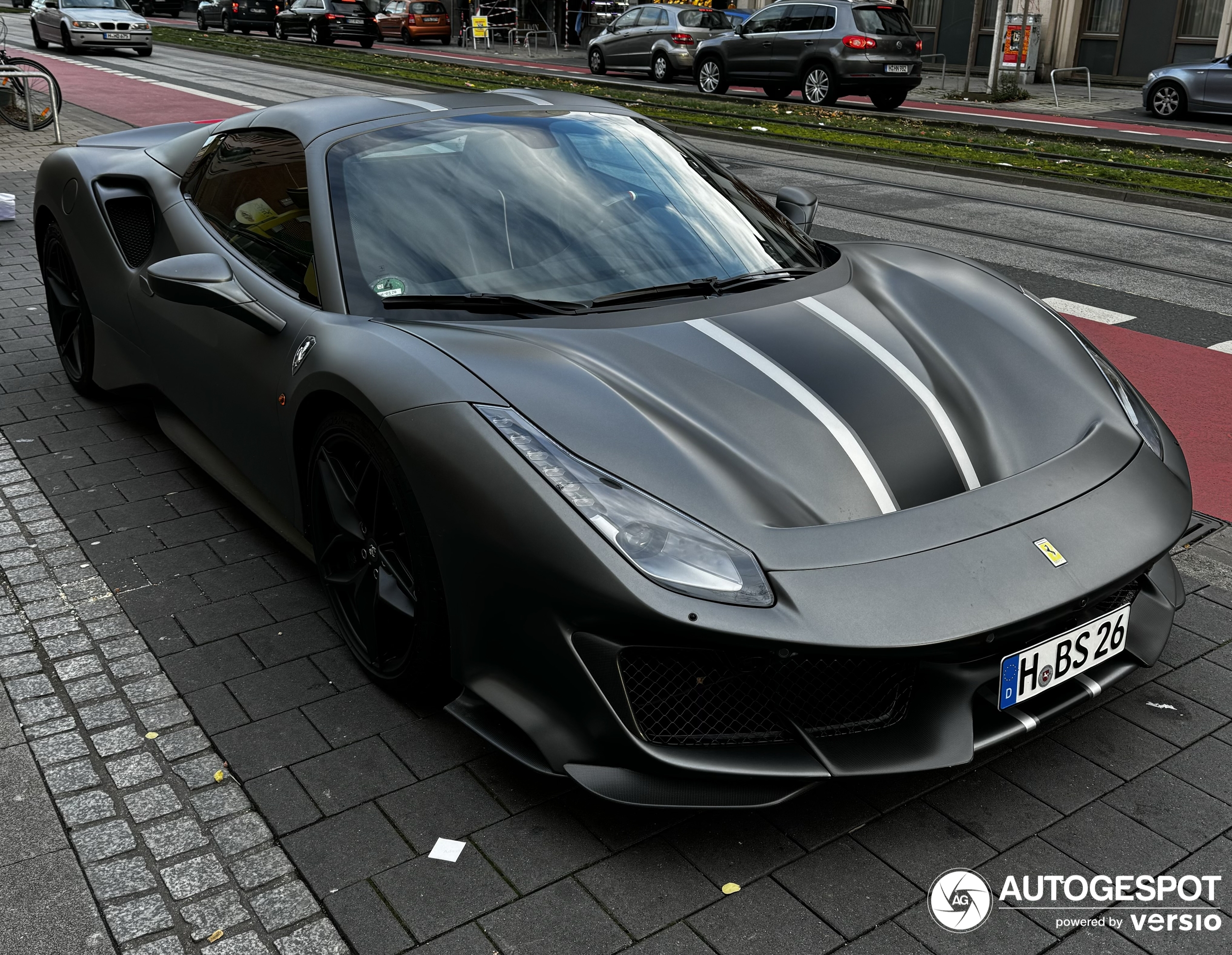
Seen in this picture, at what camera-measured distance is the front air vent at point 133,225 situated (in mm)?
4352

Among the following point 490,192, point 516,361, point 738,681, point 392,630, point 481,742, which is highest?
point 490,192

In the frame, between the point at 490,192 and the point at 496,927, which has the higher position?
the point at 490,192

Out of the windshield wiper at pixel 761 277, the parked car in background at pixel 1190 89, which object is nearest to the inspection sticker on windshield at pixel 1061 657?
Answer: the windshield wiper at pixel 761 277

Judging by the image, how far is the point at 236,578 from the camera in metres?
3.75

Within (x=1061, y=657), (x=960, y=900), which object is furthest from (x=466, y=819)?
(x=1061, y=657)

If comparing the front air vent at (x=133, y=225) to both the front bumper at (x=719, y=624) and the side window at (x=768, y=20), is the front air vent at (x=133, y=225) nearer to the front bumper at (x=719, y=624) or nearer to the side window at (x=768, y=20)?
the front bumper at (x=719, y=624)

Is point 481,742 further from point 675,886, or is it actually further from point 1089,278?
point 1089,278

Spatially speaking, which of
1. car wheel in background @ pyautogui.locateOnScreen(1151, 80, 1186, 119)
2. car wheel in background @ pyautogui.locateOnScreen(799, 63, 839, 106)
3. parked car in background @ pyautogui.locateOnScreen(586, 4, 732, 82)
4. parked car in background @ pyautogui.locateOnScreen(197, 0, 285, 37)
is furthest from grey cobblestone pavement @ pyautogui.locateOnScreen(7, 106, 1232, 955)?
parked car in background @ pyautogui.locateOnScreen(197, 0, 285, 37)

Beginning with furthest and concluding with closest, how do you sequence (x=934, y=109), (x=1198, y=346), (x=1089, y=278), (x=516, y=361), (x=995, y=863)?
(x=934, y=109) < (x=1089, y=278) < (x=1198, y=346) < (x=516, y=361) < (x=995, y=863)

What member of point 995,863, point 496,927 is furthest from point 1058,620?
point 496,927

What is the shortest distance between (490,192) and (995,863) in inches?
84.3

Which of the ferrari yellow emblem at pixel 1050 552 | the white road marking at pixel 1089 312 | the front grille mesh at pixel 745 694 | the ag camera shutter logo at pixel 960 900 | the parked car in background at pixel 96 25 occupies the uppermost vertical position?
the parked car in background at pixel 96 25

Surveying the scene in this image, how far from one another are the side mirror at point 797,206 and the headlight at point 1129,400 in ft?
3.54

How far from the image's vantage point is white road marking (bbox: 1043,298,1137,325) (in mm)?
6934
